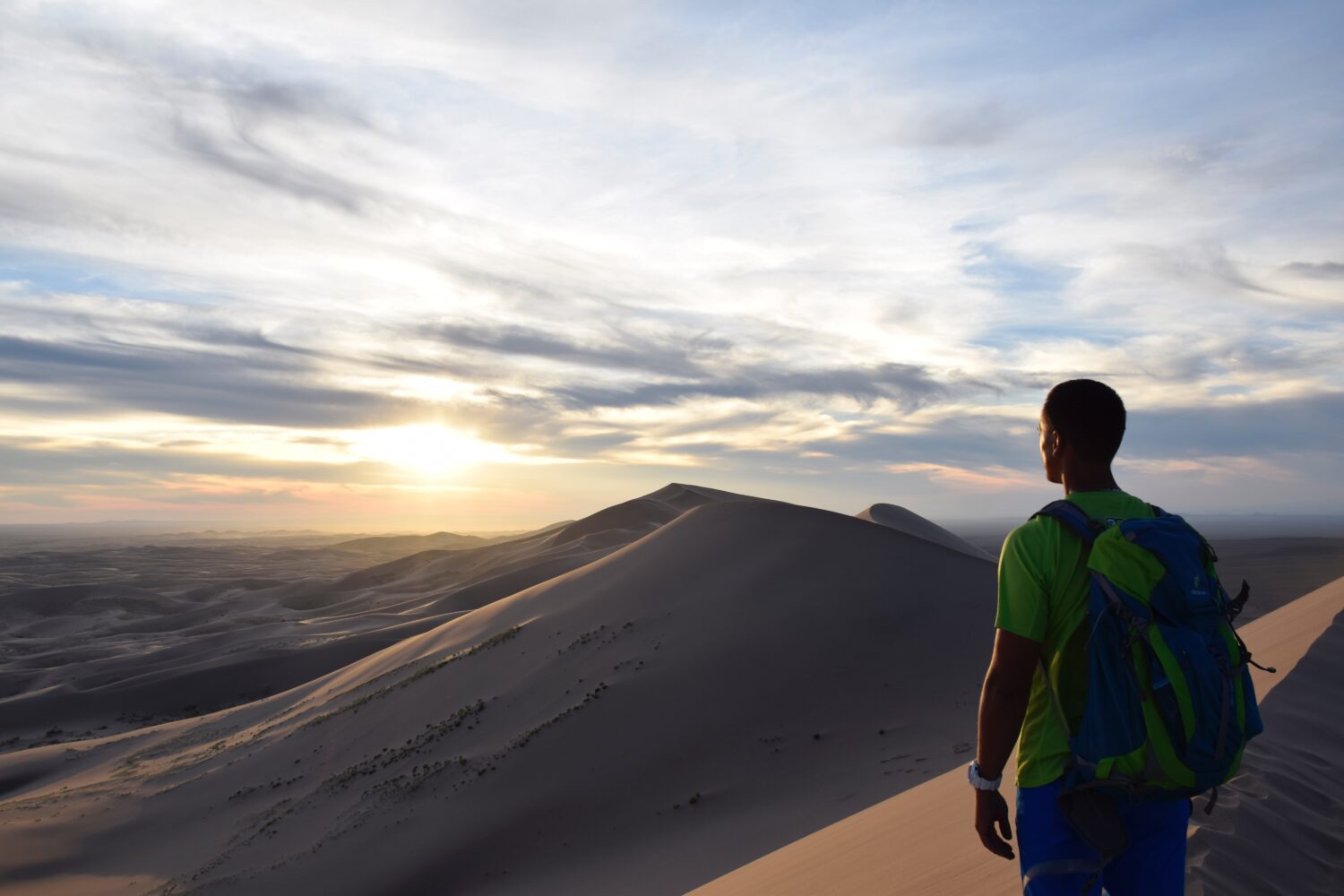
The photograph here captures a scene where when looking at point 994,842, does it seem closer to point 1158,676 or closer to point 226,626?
point 1158,676

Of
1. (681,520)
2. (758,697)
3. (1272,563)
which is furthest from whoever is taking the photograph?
(1272,563)

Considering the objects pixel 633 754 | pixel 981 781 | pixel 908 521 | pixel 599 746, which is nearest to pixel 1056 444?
pixel 981 781

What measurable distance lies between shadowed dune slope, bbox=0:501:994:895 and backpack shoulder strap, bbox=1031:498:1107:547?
6.34 meters

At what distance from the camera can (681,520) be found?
65.1 ft

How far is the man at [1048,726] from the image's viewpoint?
2271 mm

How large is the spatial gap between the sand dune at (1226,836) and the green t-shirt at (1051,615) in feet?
4.49

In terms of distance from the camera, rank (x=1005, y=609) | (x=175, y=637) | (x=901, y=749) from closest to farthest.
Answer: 1. (x=1005, y=609)
2. (x=901, y=749)
3. (x=175, y=637)

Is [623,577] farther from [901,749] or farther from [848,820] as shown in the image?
[848,820]

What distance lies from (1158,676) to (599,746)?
9672mm

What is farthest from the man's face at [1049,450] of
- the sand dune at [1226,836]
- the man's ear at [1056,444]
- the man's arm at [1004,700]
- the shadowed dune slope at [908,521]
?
the shadowed dune slope at [908,521]

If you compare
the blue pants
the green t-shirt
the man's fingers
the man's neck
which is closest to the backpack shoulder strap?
the green t-shirt

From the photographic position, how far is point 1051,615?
2.35m

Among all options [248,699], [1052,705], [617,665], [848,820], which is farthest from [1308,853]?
[248,699]

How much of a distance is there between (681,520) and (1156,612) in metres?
17.7
